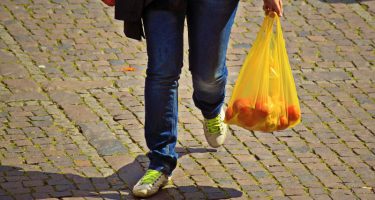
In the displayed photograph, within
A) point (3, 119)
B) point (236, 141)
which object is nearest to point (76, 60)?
point (3, 119)

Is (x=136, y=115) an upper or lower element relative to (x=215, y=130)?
lower

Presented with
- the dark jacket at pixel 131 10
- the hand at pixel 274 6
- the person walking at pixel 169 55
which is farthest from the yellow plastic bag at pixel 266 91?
the dark jacket at pixel 131 10

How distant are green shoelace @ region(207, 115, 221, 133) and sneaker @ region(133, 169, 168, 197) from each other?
524mm

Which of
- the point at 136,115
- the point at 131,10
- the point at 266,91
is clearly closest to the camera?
the point at 131,10

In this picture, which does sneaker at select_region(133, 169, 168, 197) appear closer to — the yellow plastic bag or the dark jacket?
the yellow plastic bag

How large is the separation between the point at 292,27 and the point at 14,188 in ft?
11.4

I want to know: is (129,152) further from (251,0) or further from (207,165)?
(251,0)

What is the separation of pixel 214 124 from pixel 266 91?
615 millimetres

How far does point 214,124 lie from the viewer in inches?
233

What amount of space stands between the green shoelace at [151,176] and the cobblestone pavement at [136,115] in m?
0.10

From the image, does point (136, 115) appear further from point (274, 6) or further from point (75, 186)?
point (274, 6)

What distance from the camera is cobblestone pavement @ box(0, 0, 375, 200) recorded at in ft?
18.5

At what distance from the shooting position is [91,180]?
563 cm

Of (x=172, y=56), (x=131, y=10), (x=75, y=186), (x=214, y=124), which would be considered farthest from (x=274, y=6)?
(x=75, y=186)
